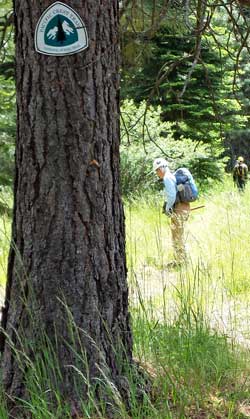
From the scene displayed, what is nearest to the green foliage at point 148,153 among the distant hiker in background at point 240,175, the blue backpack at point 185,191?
the distant hiker in background at point 240,175

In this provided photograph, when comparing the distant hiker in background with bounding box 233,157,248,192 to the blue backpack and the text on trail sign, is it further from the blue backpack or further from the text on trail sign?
the text on trail sign

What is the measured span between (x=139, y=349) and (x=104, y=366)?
678 mm

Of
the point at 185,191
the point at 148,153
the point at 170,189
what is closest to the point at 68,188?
the point at 170,189

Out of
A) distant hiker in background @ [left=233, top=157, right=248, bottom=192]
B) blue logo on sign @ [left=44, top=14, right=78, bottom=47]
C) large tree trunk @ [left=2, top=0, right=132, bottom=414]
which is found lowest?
large tree trunk @ [left=2, top=0, right=132, bottom=414]

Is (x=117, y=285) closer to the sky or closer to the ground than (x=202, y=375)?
closer to the sky

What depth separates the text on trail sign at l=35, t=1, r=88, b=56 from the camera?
8.36ft

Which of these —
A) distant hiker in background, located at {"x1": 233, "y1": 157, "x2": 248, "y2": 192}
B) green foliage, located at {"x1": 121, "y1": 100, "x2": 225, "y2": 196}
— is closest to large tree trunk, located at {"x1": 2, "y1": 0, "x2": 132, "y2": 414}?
green foliage, located at {"x1": 121, "y1": 100, "x2": 225, "y2": 196}

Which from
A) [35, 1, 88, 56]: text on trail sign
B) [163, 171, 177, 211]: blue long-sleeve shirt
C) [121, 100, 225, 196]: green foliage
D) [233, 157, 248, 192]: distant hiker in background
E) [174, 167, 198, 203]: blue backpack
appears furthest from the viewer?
[121, 100, 225, 196]: green foliage

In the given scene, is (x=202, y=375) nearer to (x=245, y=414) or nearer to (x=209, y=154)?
(x=245, y=414)

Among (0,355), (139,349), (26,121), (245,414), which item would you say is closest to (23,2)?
(26,121)

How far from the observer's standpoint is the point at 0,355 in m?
2.82

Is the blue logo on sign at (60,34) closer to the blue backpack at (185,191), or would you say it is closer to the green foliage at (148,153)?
the blue backpack at (185,191)

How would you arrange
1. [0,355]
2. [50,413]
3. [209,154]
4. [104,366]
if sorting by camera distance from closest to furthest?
[50,413]
[104,366]
[0,355]
[209,154]

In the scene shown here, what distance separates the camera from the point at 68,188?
2.57m
